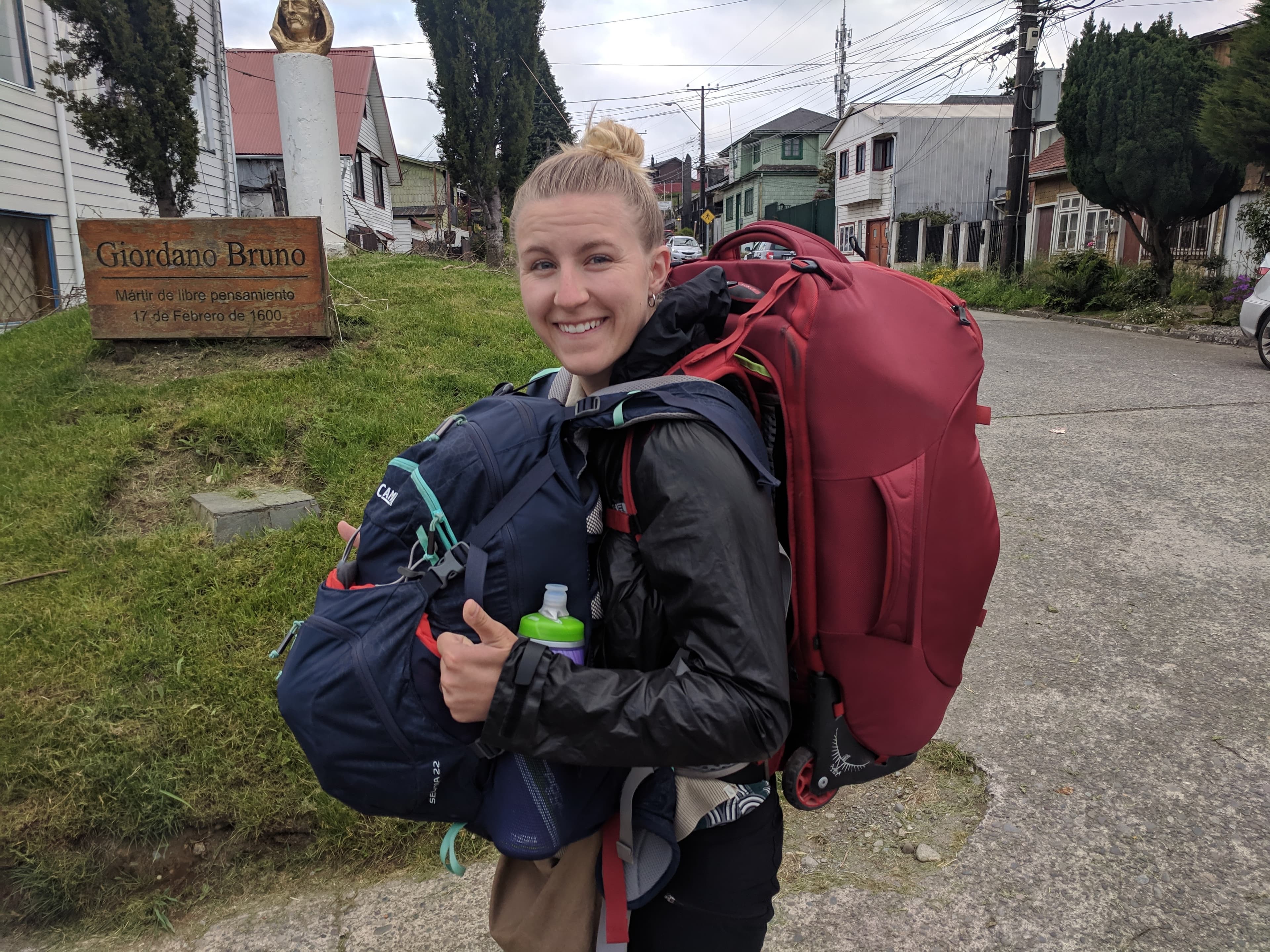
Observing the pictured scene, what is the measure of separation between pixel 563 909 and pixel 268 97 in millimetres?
30317

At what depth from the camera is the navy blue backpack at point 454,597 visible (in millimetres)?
1184

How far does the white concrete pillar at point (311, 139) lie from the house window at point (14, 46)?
2842 millimetres

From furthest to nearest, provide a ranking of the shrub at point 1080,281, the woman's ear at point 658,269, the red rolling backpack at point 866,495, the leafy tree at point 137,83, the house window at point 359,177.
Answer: the house window at point 359,177, the shrub at point 1080,281, the leafy tree at point 137,83, the woman's ear at point 658,269, the red rolling backpack at point 866,495

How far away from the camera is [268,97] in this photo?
2677 cm

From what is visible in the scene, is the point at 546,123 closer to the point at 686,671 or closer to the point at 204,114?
the point at 204,114

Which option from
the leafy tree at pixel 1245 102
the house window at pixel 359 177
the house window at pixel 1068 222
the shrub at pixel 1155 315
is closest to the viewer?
the leafy tree at pixel 1245 102

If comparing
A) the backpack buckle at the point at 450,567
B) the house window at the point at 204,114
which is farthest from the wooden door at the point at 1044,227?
the backpack buckle at the point at 450,567

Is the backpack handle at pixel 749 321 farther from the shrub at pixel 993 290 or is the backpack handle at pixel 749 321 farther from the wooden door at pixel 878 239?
the wooden door at pixel 878 239

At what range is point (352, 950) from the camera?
2357 millimetres

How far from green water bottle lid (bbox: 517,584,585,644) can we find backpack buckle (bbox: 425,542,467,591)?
0.37 ft

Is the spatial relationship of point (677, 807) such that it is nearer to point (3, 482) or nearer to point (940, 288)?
point (940, 288)

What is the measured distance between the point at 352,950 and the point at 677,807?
1493mm

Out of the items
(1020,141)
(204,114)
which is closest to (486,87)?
(204,114)

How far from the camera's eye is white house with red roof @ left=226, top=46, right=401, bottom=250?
25.1 meters
